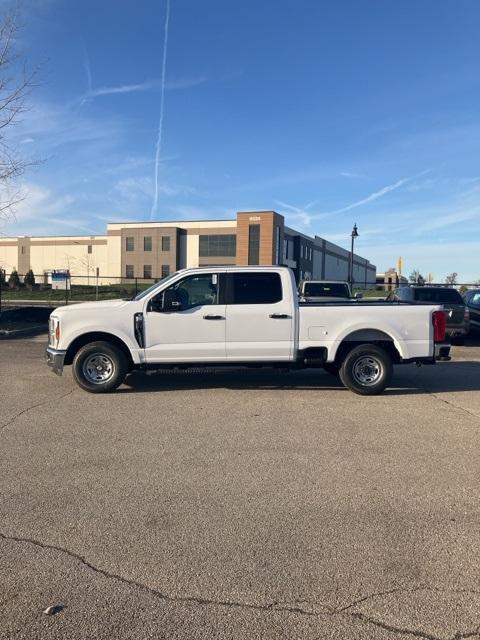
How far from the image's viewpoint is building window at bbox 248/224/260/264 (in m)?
76.2

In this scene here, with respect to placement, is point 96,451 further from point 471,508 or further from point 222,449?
point 471,508

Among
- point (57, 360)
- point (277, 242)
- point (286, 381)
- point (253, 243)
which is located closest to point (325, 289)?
point (286, 381)

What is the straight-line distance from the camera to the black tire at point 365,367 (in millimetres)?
8164

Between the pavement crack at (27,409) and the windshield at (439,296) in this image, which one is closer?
the pavement crack at (27,409)

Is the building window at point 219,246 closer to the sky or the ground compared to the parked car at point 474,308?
closer to the sky

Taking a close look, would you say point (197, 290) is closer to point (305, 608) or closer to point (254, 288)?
point (254, 288)

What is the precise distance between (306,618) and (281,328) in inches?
221

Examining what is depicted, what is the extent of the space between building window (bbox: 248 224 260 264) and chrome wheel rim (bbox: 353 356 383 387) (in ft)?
224

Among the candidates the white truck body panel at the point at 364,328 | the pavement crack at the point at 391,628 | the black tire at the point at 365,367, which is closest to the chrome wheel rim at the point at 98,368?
the white truck body panel at the point at 364,328

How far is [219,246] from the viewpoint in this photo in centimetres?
8262

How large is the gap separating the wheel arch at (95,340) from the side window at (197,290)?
1.12 meters

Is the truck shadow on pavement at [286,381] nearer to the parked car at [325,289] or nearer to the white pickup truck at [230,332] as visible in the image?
the white pickup truck at [230,332]

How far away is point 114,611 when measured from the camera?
9.14ft

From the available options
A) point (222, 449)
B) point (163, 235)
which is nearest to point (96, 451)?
point (222, 449)
